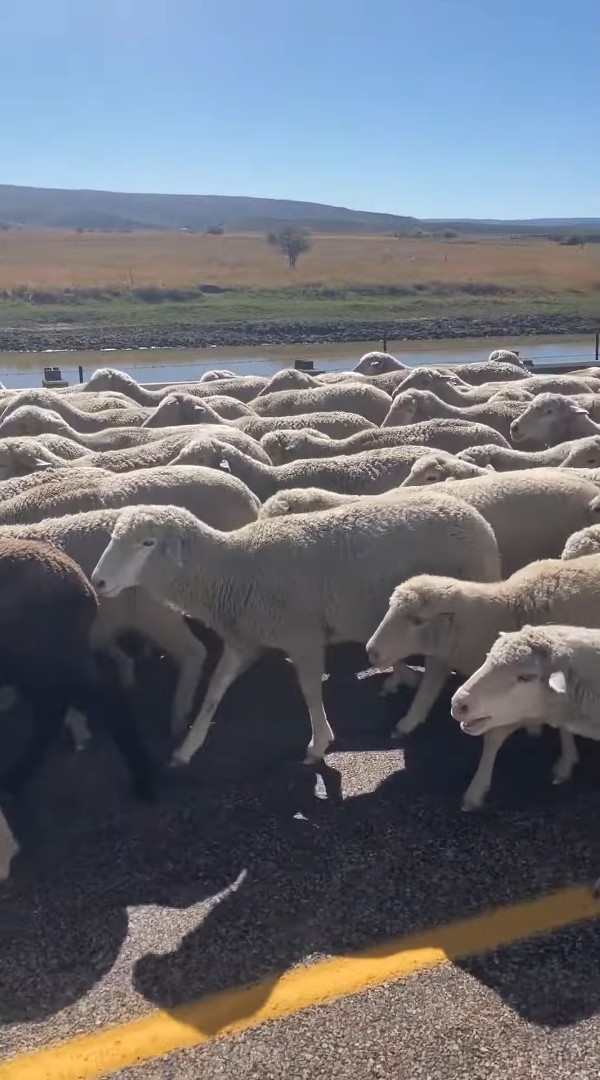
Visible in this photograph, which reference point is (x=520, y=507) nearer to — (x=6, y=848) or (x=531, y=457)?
(x=531, y=457)

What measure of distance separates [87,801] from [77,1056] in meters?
1.68

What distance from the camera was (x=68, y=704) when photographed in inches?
195

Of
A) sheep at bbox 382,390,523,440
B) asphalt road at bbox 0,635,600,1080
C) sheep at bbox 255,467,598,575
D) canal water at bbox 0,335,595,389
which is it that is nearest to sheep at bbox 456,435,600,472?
sheep at bbox 255,467,598,575

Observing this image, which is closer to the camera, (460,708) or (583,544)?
(460,708)

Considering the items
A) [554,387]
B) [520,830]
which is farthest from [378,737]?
[554,387]

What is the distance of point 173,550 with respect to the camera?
550 cm

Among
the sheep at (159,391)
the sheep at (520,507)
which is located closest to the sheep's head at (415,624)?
the sheep at (520,507)

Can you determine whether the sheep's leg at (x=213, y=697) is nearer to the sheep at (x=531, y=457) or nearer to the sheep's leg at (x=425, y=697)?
the sheep's leg at (x=425, y=697)

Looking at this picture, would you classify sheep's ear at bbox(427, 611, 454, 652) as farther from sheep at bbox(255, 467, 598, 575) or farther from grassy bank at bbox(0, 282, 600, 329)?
grassy bank at bbox(0, 282, 600, 329)

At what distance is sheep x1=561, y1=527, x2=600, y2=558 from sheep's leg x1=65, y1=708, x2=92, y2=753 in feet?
9.41

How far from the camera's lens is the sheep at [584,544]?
5.72 metres

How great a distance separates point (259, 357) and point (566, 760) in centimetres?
2394

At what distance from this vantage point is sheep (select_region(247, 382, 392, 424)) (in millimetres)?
11297

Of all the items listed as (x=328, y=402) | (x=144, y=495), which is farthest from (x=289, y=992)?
(x=328, y=402)
